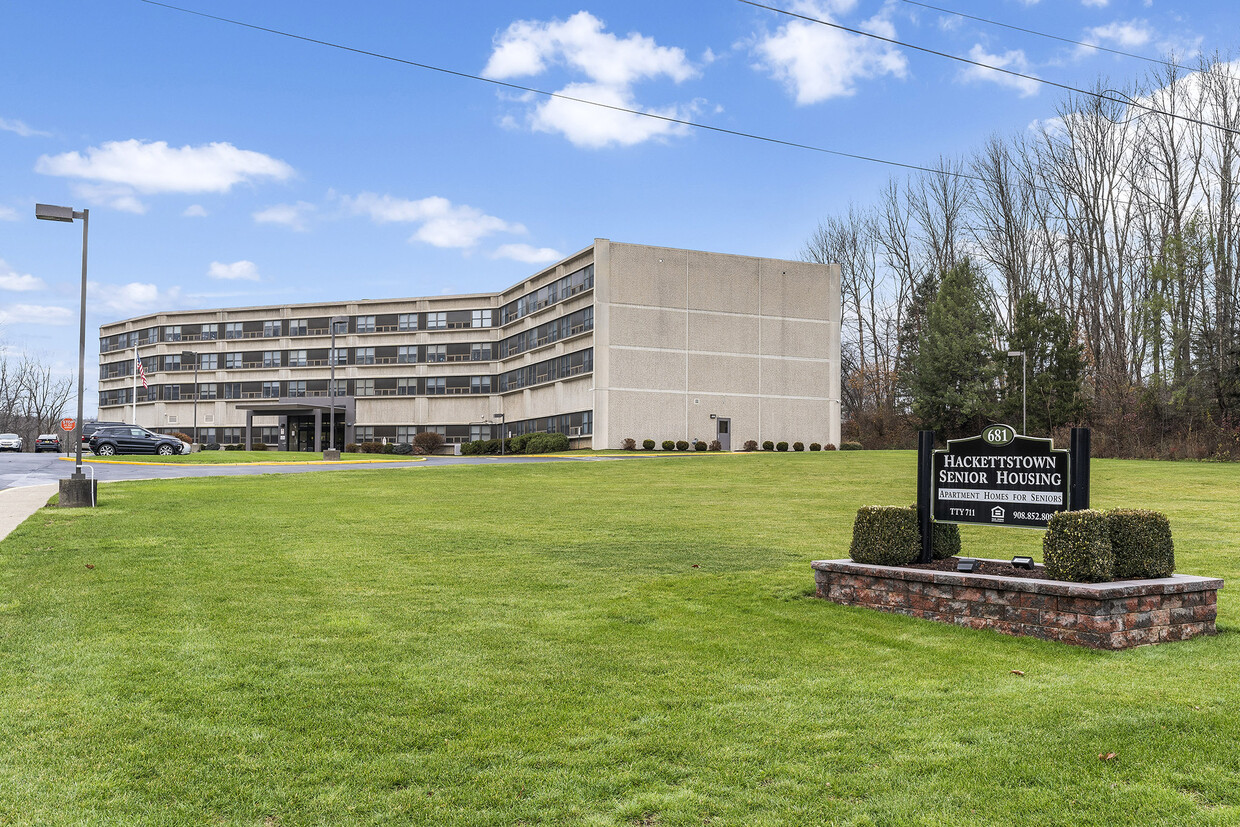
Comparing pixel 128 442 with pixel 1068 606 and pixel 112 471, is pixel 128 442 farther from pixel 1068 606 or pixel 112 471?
pixel 1068 606

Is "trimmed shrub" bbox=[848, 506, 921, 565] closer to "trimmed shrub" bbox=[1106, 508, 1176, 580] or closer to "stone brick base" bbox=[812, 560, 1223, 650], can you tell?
"stone brick base" bbox=[812, 560, 1223, 650]

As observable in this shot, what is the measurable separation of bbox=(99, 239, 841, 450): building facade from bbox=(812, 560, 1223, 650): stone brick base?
4804 centimetres

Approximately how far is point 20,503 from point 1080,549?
2019cm

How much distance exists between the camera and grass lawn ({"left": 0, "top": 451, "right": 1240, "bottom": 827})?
4328 mm

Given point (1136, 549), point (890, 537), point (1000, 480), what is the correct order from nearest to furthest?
point (1136, 549), point (1000, 480), point (890, 537)

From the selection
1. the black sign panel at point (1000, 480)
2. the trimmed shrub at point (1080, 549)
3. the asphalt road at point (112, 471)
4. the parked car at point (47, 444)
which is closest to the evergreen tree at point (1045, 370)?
the asphalt road at point (112, 471)

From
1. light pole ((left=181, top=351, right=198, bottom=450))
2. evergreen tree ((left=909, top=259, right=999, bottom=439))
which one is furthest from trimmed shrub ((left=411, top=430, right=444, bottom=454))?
evergreen tree ((left=909, top=259, right=999, bottom=439))

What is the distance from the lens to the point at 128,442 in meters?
43.8

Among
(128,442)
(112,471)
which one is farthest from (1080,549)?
(128,442)

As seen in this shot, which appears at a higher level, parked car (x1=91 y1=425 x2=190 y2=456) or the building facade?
the building facade

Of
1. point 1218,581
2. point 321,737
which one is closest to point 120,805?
point 321,737

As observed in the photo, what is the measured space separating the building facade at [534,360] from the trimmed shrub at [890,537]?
46943mm

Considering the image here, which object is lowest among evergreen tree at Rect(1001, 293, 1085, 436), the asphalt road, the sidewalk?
the sidewalk

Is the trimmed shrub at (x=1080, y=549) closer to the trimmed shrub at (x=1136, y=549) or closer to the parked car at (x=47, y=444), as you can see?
the trimmed shrub at (x=1136, y=549)
